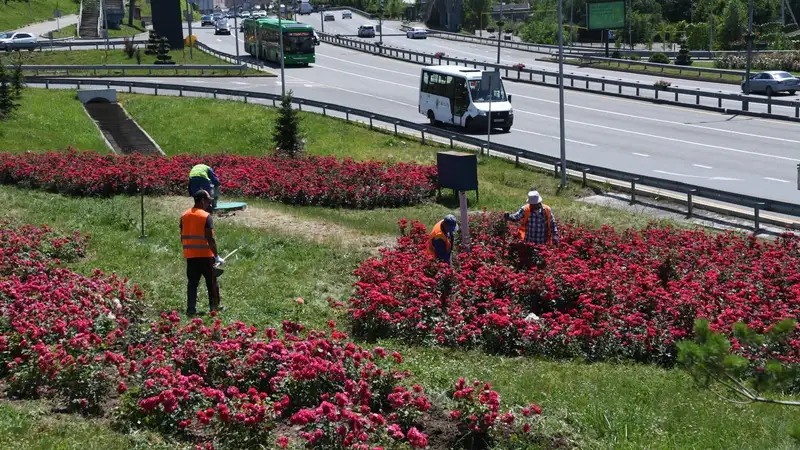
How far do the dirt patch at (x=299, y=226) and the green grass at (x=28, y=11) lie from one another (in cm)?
7838

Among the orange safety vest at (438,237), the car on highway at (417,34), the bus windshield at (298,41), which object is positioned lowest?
the orange safety vest at (438,237)

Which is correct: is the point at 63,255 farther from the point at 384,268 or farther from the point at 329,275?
the point at 384,268

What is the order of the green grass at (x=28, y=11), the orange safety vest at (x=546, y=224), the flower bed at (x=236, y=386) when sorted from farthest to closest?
the green grass at (x=28, y=11) → the orange safety vest at (x=546, y=224) → the flower bed at (x=236, y=386)

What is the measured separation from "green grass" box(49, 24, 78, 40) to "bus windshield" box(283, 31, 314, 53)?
3238 cm

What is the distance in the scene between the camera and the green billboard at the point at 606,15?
251 feet

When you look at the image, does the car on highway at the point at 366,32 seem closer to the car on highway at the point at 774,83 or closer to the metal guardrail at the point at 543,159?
the metal guardrail at the point at 543,159

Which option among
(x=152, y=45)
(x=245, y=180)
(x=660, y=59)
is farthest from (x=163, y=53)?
(x=245, y=180)

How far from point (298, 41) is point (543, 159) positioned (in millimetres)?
39744

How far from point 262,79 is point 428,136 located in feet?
81.7

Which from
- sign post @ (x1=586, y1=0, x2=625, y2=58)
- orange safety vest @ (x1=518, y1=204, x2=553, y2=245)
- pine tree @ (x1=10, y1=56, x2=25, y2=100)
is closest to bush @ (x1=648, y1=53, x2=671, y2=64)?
sign post @ (x1=586, y1=0, x2=625, y2=58)

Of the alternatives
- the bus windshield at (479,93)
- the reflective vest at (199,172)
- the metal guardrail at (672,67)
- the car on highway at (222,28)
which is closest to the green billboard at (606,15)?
the metal guardrail at (672,67)

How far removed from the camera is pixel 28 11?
4117 inches

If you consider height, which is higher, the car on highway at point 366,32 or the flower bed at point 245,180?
the car on highway at point 366,32

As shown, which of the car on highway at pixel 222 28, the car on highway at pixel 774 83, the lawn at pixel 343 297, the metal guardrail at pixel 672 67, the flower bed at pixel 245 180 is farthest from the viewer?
the car on highway at pixel 222 28
